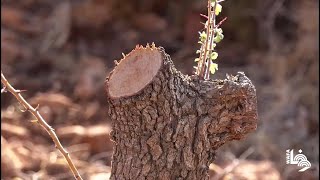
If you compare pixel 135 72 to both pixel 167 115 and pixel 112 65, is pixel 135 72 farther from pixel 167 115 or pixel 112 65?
pixel 112 65

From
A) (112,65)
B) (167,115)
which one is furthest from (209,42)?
(112,65)

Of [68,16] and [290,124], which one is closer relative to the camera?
[290,124]

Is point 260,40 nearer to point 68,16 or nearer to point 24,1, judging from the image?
point 68,16

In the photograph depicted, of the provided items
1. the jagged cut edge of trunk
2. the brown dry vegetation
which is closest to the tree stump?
the jagged cut edge of trunk

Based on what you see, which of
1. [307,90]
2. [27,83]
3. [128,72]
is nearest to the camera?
[128,72]

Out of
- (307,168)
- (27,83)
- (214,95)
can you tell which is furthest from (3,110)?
(214,95)

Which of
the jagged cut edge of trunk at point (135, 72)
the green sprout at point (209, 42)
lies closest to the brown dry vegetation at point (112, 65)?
the green sprout at point (209, 42)

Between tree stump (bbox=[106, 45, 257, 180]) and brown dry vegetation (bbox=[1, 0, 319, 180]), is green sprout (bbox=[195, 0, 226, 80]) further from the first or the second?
brown dry vegetation (bbox=[1, 0, 319, 180])
